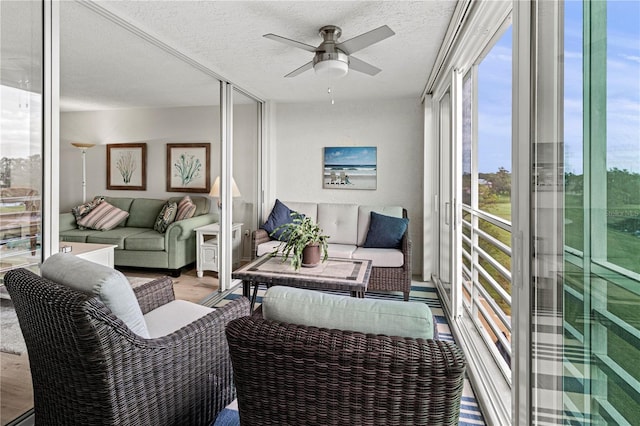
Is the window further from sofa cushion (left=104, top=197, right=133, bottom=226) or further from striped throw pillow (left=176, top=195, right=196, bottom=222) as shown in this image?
sofa cushion (left=104, top=197, right=133, bottom=226)

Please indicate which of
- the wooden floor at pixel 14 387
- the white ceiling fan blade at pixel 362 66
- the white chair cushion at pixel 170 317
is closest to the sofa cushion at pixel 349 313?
the white chair cushion at pixel 170 317

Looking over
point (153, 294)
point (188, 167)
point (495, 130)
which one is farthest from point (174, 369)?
point (188, 167)

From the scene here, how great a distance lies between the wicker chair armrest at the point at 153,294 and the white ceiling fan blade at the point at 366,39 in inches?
79.6

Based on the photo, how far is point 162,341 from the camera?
1.43 meters

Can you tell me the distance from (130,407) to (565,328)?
1497 mm

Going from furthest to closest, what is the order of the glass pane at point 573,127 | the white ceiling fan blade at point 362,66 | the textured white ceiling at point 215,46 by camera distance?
1. the white ceiling fan blade at point 362,66
2. the textured white ceiling at point 215,46
3. the glass pane at point 573,127

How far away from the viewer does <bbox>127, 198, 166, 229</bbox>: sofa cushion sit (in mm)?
3104

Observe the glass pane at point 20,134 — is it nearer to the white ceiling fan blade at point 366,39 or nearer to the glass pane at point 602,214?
the white ceiling fan blade at point 366,39

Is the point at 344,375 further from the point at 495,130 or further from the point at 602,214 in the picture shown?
the point at 495,130

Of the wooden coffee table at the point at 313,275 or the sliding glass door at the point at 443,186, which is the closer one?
the wooden coffee table at the point at 313,275

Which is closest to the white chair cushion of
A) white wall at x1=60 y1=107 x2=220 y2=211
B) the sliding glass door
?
white wall at x1=60 y1=107 x2=220 y2=211

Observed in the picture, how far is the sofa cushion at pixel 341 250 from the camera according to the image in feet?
13.0

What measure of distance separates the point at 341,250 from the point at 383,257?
0.54 meters

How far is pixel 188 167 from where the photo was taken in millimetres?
3645
